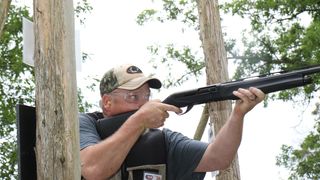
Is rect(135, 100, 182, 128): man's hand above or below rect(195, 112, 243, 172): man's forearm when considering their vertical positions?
above

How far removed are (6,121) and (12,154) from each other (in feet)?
1.89

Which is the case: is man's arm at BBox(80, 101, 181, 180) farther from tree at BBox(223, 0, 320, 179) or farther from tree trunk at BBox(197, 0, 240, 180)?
tree at BBox(223, 0, 320, 179)

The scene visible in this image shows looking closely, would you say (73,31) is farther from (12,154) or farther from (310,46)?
(310,46)

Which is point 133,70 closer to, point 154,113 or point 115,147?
point 154,113

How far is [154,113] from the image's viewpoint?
8.78ft

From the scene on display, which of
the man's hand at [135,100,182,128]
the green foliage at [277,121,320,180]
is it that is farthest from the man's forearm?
the green foliage at [277,121,320,180]

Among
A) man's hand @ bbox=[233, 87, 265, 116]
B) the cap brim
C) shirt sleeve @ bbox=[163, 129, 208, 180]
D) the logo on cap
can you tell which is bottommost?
shirt sleeve @ bbox=[163, 129, 208, 180]

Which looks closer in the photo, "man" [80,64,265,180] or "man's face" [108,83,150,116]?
"man" [80,64,265,180]

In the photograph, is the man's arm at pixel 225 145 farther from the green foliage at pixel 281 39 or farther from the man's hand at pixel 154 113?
the green foliage at pixel 281 39

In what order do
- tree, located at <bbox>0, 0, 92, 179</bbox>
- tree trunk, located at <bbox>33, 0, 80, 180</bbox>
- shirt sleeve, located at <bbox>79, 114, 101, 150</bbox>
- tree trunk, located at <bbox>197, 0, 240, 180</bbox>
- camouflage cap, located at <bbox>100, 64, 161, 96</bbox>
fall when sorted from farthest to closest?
tree, located at <bbox>0, 0, 92, 179</bbox>, tree trunk, located at <bbox>197, 0, 240, 180</bbox>, camouflage cap, located at <bbox>100, 64, 161, 96</bbox>, shirt sleeve, located at <bbox>79, 114, 101, 150</bbox>, tree trunk, located at <bbox>33, 0, 80, 180</bbox>

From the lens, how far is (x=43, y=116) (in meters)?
2.51

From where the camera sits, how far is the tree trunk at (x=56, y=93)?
2.49m

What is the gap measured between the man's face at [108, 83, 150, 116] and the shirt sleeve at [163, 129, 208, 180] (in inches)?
8.6

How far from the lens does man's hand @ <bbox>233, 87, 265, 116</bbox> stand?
262cm
